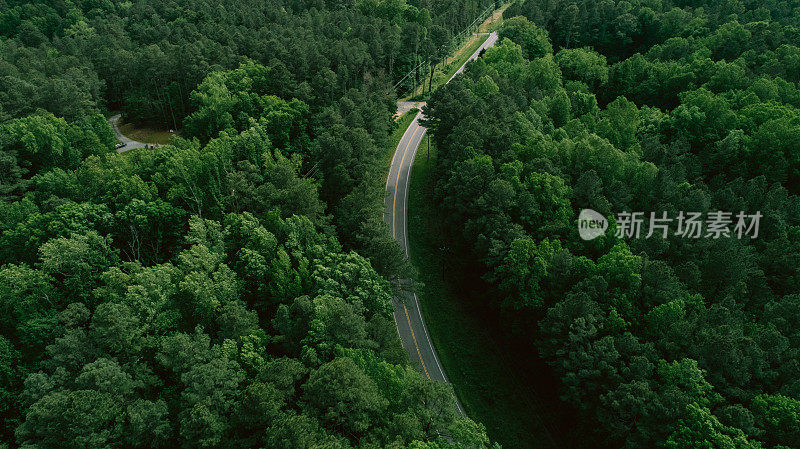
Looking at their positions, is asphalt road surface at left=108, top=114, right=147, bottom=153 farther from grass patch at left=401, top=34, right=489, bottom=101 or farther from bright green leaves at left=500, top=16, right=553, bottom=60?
bright green leaves at left=500, top=16, right=553, bottom=60

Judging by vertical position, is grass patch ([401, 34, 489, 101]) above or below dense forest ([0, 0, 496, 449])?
above

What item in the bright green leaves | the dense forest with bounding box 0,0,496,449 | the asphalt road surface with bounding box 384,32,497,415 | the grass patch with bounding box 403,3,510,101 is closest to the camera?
the dense forest with bounding box 0,0,496,449

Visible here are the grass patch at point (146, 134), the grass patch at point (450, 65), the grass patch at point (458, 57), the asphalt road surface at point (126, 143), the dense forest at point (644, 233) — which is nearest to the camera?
the dense forest at point (644, 233)

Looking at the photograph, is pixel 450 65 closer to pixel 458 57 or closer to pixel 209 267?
pixel 458 57

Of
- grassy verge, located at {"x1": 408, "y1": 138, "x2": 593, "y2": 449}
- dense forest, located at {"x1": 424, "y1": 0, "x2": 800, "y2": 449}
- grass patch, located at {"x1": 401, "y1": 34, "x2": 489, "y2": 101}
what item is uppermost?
grass patch, located at {"x1": 401, "y1": 34, "x2": 489, "y2": 101}

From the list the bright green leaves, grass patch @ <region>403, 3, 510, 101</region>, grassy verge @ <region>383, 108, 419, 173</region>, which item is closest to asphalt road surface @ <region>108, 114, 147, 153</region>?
grassy verge @ <region>383, 108, 419, 173</region>

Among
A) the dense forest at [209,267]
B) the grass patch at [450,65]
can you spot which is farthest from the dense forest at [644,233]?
the grass patch at [450,65]

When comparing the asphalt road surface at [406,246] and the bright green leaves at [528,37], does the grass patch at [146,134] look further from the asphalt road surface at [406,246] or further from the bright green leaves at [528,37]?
the bright green leaves at [528,37]
